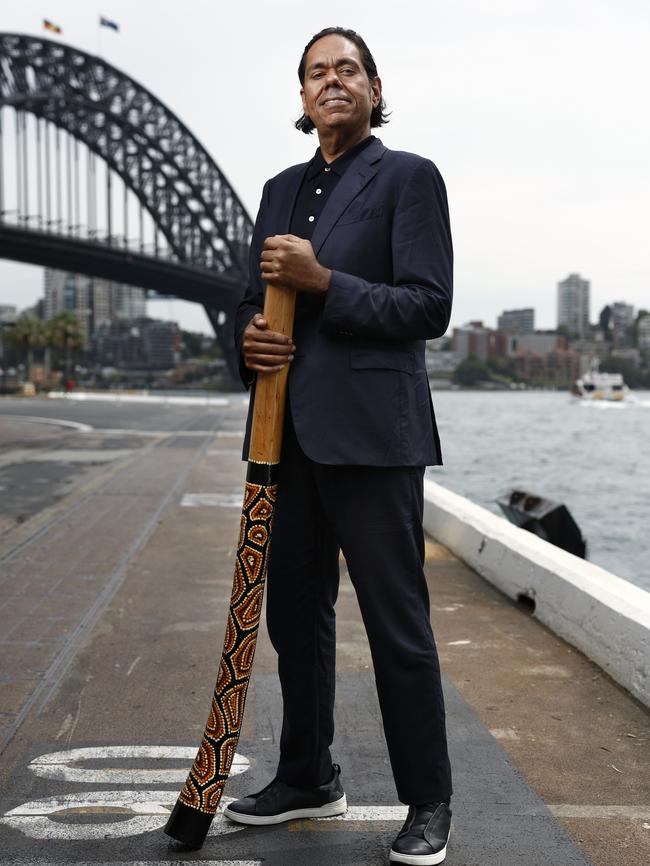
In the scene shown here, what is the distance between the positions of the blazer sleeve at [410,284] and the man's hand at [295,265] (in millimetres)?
31

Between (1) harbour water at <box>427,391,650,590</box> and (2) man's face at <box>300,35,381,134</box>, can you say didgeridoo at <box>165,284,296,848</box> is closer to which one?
(2) man's face at <box>300,35,381,134</box>

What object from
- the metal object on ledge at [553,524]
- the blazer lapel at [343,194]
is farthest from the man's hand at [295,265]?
the metal object on ledge at [553,524]

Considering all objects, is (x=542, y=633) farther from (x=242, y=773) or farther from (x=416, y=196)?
(x=416, y=196)

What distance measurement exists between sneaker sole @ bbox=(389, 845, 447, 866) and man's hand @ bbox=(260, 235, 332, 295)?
1224 millimetres

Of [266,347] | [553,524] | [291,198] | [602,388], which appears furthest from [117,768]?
[602,388]

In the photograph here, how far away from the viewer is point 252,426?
2406mm

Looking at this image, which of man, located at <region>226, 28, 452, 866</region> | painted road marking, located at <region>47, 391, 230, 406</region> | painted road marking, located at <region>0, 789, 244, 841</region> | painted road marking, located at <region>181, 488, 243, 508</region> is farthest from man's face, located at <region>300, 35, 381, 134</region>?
painted road marking, located at <region>47, 391, 230, 406</region>

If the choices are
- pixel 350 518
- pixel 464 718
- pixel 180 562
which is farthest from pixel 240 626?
pixel 180 562

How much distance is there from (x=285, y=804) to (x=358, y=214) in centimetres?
140

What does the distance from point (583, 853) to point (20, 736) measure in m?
1.65

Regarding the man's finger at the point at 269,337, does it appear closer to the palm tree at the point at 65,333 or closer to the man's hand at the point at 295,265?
the man's hand at the point at 295,265

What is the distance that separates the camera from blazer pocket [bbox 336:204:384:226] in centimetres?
233

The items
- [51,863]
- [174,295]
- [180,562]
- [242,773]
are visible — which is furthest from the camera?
[174,295]

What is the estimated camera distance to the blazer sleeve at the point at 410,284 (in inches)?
88.1
